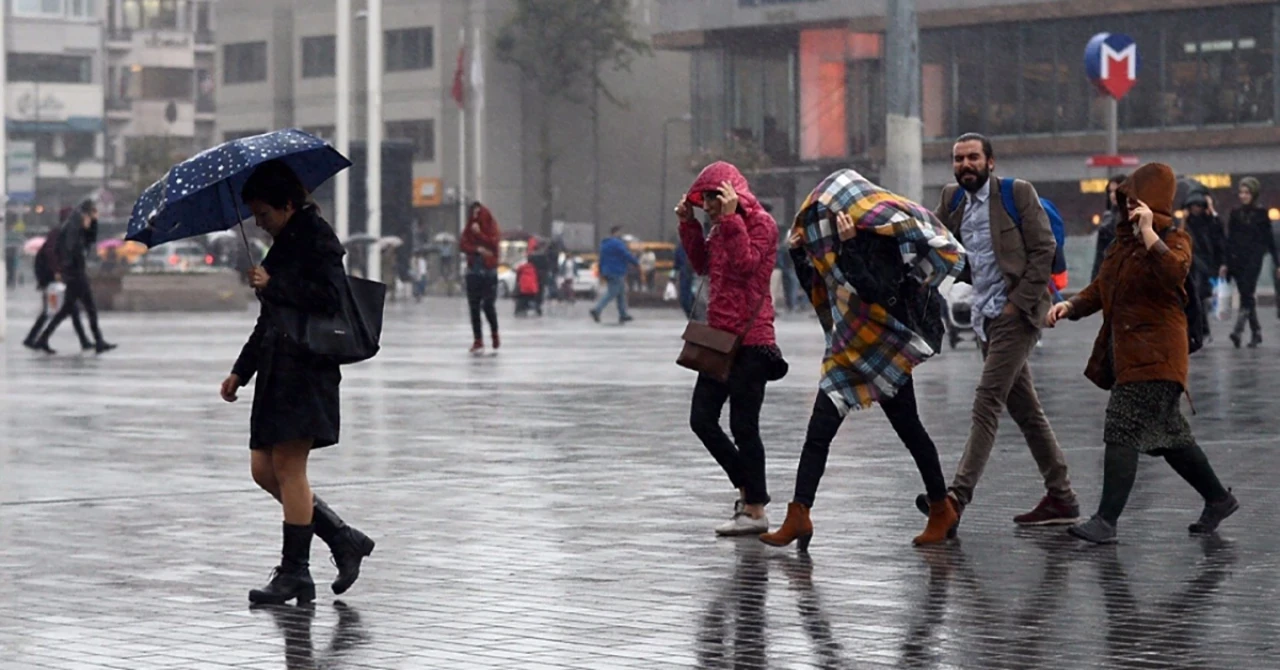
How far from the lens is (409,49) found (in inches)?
3740

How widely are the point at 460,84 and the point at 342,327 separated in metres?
76.3

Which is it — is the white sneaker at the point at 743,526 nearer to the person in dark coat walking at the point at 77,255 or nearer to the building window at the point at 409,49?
the person in dark coat walking at the point at 77,255

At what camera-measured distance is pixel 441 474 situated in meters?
12.9

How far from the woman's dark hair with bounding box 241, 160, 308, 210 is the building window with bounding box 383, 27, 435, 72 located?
3397 inches

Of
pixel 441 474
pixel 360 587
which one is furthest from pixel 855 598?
pixel 441 474

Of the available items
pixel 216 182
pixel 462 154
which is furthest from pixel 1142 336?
pixel 462 154

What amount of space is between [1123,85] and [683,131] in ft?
198

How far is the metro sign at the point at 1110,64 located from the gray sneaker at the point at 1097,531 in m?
29.1

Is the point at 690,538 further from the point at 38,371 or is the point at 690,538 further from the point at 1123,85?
the point at 1123,85

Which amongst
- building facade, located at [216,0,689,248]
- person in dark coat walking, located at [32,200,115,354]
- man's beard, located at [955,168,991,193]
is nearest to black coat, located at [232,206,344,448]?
man's beard, located at [955,168,991,193]

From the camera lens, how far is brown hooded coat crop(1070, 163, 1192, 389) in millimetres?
9602

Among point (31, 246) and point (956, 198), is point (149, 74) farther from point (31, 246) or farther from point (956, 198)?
point (956, 198)

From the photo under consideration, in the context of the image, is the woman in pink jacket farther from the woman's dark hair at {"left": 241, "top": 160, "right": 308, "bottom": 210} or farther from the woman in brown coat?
the woman's dark hair at {"left": 241, "top": 160, "right": 308, "bottom": 210}

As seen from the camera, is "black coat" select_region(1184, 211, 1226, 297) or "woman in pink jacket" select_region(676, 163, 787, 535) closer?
"woman in pink jacket" select_region(676, 163, 787, 535)
